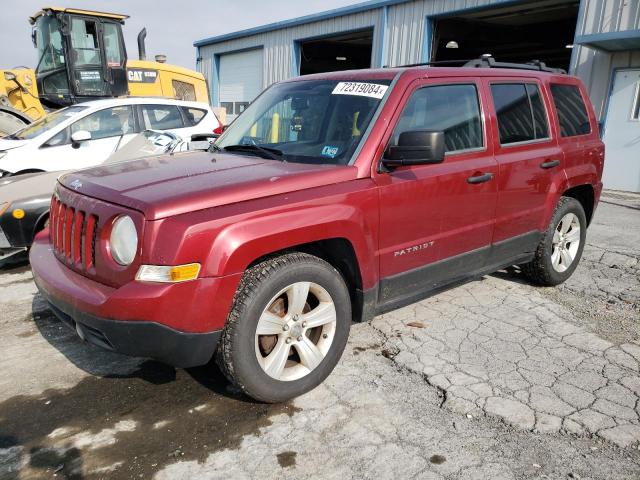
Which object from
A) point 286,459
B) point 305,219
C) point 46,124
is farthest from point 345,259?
point 46,124

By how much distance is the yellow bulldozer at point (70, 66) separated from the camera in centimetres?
1077

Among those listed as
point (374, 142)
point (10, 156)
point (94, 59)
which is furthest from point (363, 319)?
point (94, 59)

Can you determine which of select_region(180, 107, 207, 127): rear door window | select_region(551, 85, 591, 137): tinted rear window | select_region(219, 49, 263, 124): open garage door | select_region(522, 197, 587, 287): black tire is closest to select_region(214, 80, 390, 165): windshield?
select_region(551, 85, 591, 137): tinted rear window

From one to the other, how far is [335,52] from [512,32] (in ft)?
25.3

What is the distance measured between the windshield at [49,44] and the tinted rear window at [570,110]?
33.9ft

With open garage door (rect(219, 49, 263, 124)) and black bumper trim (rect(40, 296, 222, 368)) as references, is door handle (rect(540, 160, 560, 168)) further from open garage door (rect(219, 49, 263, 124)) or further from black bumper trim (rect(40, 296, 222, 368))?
open garage door (rect(219, 49, 263, 124))

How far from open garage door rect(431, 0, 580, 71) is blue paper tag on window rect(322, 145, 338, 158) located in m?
11.3

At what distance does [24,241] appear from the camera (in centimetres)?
480

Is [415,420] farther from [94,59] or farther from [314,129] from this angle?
[94,59]

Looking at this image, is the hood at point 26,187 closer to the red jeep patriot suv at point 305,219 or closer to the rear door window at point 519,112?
the red jeep patriot suv at point 305,219

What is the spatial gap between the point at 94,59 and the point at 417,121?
33.6 ft

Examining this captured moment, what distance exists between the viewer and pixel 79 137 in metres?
7.17

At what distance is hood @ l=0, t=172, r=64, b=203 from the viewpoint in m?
4.87

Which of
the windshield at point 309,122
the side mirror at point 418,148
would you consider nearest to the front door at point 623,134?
the windshield at point 309,122
